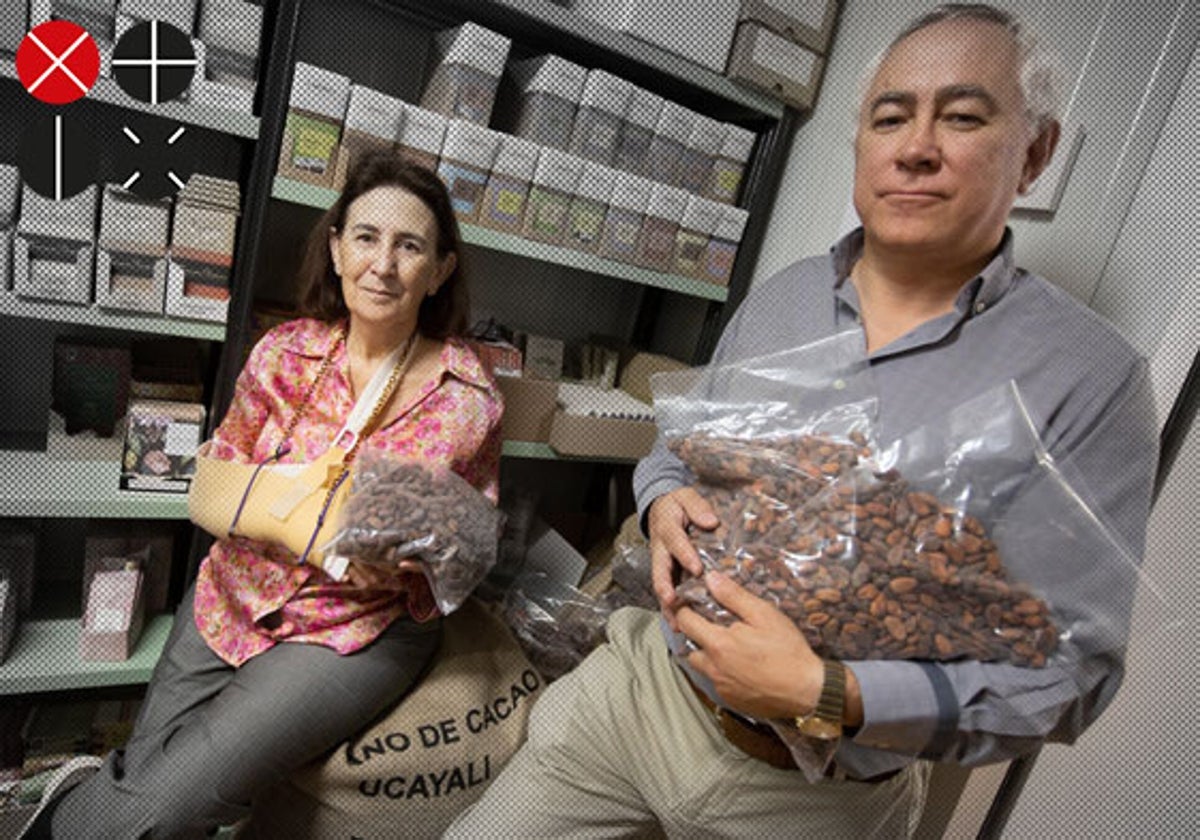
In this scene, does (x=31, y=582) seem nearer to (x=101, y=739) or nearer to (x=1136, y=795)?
(x=101, y=739)

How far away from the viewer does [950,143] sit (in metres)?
0.86

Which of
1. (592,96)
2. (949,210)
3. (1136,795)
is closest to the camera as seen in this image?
(949,210)

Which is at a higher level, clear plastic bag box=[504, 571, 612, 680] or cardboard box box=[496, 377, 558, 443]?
cardboard box box=[496, 377, 558, 443]

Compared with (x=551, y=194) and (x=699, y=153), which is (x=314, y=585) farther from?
(x=699, y=153)

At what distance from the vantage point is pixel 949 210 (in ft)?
2.83

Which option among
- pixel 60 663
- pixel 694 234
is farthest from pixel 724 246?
pixel 60 663

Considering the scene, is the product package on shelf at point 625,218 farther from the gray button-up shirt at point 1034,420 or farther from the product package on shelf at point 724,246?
the gray button-up shirt at point 1034,420

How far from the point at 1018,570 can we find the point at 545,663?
4.33 ft

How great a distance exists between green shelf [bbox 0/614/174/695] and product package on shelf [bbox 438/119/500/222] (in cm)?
121

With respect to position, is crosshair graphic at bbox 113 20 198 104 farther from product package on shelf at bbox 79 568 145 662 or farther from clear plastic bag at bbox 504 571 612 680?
clear plastic bag at bbox 504 571 612 680

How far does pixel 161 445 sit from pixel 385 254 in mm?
702

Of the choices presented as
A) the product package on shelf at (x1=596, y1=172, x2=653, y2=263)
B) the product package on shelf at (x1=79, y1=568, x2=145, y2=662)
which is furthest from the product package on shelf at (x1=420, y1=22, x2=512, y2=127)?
the product package on shelf at (x1=79, y1=568, x2=145, y2=662)

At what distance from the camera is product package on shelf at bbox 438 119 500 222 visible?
1.60 meters

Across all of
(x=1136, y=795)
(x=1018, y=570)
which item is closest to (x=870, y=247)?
(x=1018, y=570)
